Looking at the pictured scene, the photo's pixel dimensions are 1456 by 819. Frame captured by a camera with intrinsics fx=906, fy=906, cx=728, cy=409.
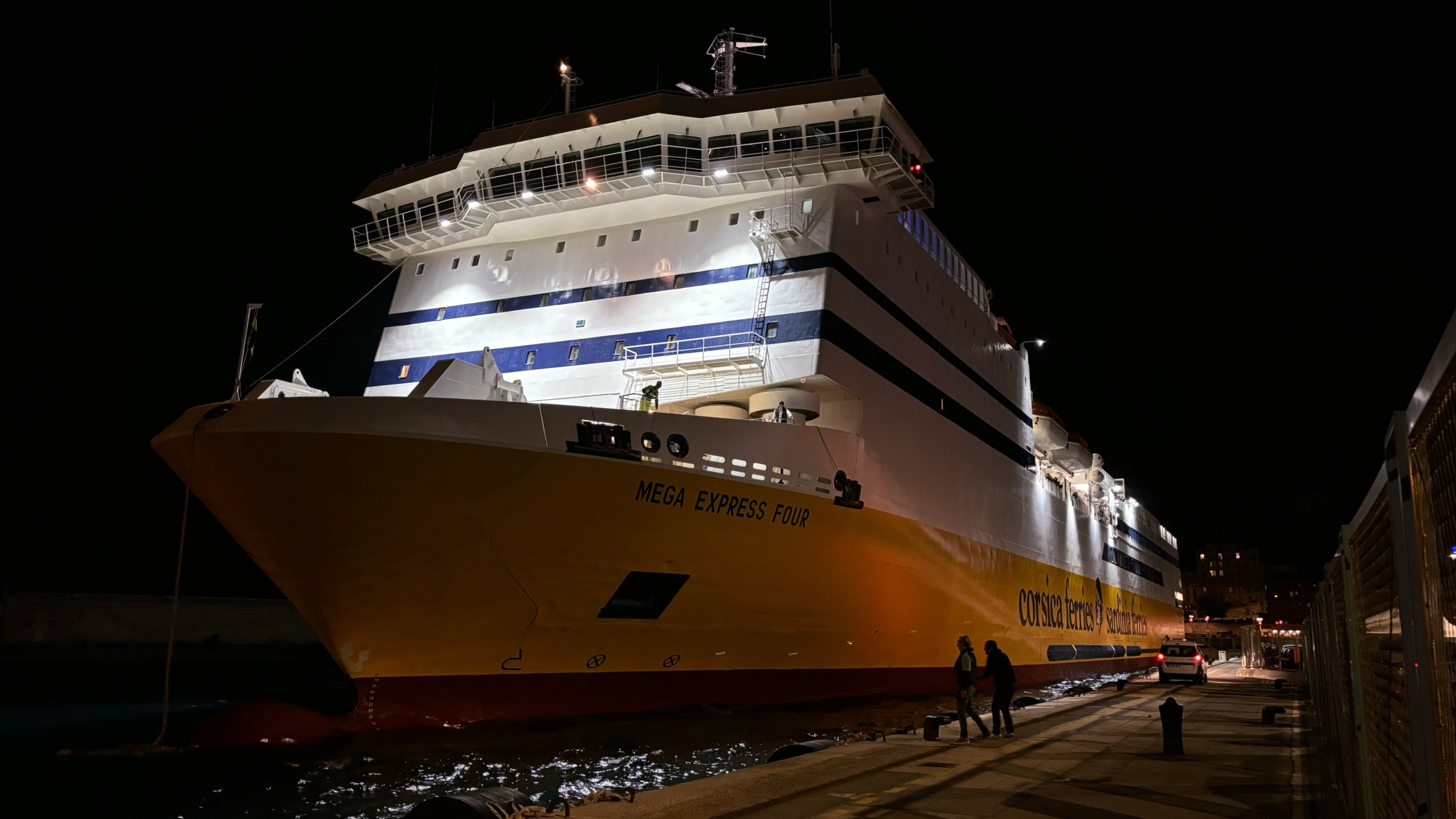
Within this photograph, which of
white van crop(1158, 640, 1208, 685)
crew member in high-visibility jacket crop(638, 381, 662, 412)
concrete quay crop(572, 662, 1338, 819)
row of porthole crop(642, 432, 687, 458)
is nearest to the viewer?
concrete quay crop(572, 662, 1338, 819)

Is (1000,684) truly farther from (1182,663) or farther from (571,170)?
(1182,663)

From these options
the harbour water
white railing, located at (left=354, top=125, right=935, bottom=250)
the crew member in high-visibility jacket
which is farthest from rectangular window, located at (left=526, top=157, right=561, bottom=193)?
the harbour water

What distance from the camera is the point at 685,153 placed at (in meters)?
16.0

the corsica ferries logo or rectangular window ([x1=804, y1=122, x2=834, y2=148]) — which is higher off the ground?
rectangular window ([x1=804, y1=122, x2=834, y2=148])

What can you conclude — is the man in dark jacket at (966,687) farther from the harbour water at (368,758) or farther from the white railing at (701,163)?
the white railing at (701,163)

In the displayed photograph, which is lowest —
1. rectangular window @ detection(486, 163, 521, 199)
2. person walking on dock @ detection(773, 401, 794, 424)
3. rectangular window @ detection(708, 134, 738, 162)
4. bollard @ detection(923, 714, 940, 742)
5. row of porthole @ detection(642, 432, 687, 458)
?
bollard @ detection(923, 714, 940, 742)

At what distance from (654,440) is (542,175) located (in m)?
7.21

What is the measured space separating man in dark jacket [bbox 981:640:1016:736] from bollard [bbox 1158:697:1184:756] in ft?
5.70

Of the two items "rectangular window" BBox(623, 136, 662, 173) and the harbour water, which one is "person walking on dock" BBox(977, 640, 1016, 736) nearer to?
the harbour water

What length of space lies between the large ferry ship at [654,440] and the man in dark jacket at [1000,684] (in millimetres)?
3450

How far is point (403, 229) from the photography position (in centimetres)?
1797

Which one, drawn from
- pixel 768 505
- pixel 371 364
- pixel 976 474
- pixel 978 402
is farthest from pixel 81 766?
pixel 978 402

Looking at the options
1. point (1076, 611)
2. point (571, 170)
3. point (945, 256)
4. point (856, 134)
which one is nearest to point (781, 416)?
point (856, 134)

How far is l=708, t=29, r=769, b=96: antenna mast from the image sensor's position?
62.2 feet
